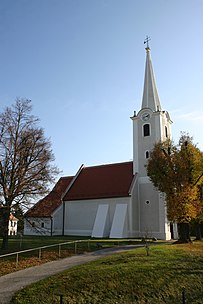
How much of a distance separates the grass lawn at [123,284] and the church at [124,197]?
61.1 feet

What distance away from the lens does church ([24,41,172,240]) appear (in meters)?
34.6

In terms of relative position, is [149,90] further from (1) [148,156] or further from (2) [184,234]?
(2) [184,234]

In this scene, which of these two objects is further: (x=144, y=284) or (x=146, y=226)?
(x=146, y=226)

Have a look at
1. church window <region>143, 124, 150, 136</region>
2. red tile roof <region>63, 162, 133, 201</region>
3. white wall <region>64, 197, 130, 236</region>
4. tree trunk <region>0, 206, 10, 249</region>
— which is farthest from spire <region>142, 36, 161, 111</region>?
tree trunk <region>0, 206, 10, 249</region>

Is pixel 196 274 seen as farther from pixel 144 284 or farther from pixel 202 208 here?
pixel 202 208

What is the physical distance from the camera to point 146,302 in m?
11.2

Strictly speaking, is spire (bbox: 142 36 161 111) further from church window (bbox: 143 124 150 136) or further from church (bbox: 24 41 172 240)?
church window (bbox: 143 124 150 136)

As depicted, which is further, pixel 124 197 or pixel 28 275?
pixel 124 197

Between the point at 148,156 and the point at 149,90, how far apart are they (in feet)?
29.9

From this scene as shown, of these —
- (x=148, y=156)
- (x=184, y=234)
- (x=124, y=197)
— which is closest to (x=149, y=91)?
(x=148, y=156)

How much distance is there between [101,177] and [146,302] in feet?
99.7

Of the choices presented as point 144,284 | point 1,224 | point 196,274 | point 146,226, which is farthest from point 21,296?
point 146,226

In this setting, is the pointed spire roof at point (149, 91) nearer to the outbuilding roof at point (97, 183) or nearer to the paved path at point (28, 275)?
the outbuilding roof at point (97, 183)

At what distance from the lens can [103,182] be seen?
40.1 metres
